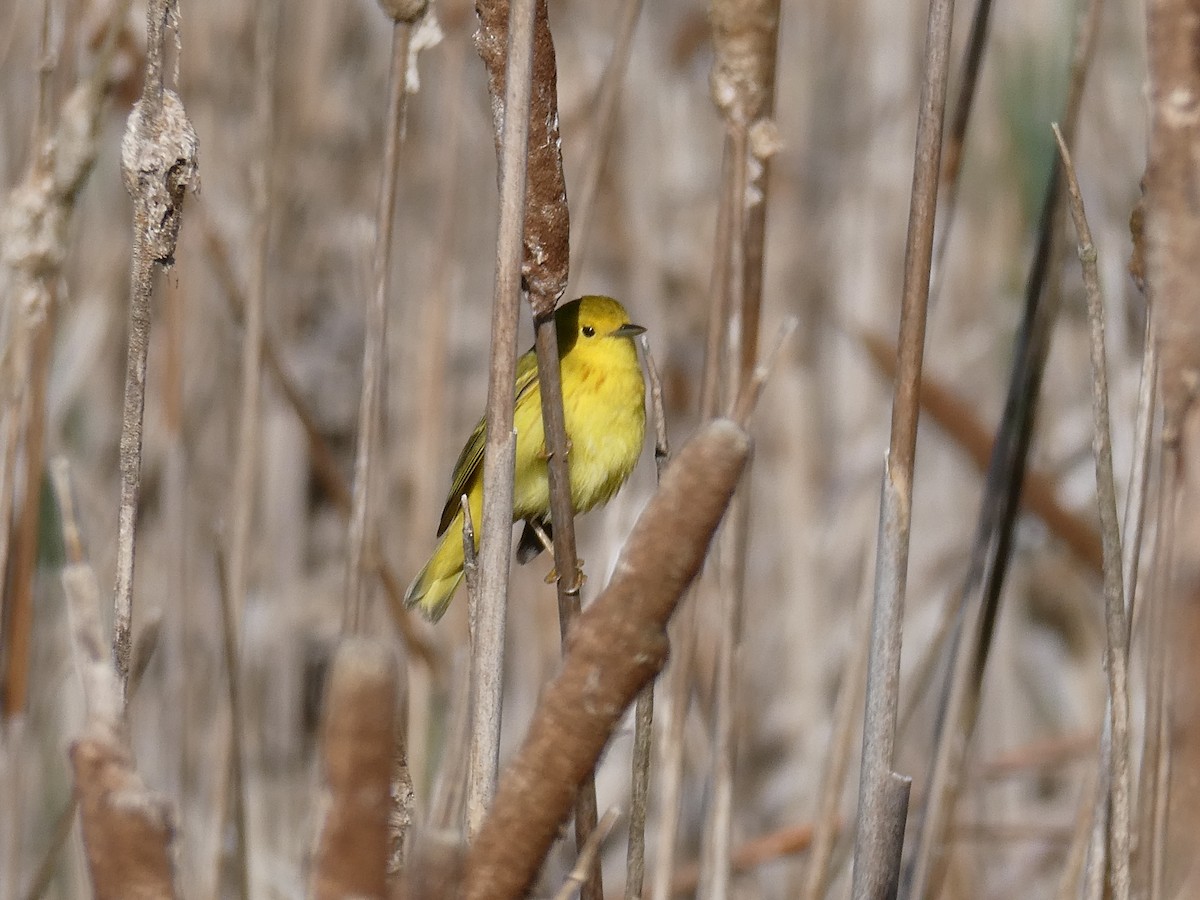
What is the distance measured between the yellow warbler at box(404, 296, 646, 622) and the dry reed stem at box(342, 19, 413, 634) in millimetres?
781

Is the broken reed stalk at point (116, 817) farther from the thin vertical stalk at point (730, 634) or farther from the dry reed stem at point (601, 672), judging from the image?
the thin vertical stalk at point (730, 634)

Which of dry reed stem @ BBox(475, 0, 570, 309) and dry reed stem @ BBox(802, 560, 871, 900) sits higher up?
dry reed stem @ BBox(475, 0, 570, 309)

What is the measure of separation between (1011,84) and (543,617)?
1.43 m

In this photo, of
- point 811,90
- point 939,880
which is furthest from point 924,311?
point 811,90

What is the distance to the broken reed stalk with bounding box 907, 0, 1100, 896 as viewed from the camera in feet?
5.11

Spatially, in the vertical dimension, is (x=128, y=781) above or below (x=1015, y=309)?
below

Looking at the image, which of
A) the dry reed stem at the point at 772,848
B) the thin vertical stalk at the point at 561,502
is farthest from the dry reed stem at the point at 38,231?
the dry reed stem at the point at 772,848

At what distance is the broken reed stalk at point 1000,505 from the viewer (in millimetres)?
1558

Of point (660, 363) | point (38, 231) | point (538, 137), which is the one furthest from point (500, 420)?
point (660, 363)

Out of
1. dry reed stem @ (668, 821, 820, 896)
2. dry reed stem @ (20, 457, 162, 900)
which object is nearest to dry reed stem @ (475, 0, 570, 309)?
dry reed stem @ (20, 457, 162, 900)

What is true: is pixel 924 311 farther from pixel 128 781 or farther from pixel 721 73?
pixel 128 781

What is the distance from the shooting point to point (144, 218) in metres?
1.04

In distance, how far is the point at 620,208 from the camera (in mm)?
→ 2869

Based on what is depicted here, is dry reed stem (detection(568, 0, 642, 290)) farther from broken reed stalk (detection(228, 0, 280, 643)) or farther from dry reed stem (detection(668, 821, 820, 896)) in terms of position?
dry reed stem (detection(668, 821, 820, 896))
